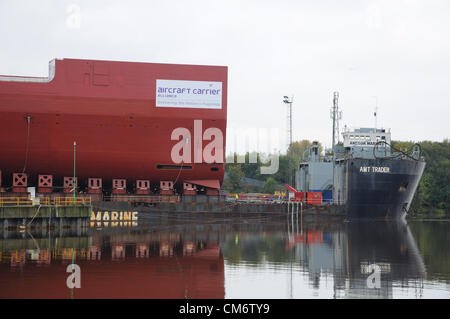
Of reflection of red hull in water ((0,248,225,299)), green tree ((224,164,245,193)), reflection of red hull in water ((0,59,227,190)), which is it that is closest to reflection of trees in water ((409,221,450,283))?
reflection of red hull in water ((0,248,225,299))

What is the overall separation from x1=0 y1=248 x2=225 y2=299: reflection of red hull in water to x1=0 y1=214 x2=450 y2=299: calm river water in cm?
3

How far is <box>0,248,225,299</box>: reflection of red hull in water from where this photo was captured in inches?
655

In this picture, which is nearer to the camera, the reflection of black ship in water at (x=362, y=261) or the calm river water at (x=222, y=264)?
the calm river water at (x=222, y=264)

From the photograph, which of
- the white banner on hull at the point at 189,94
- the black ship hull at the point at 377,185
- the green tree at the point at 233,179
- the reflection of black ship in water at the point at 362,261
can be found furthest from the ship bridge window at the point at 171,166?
the green tree at the point at 233,179

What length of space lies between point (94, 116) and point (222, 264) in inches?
930

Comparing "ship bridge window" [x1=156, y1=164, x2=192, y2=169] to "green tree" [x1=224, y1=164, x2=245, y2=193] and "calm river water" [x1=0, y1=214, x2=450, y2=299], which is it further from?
"green tree" [x1=224, y1=164, x2=245, y2=193]

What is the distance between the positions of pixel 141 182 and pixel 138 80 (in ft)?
28.3

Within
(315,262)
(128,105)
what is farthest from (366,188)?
(315,262)

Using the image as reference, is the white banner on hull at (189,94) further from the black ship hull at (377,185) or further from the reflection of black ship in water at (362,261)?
the black ship hull at (377,185)

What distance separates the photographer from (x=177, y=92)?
44750mm

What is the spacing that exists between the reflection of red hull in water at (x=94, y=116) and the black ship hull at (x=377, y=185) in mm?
13110

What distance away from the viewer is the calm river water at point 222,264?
1747cm
